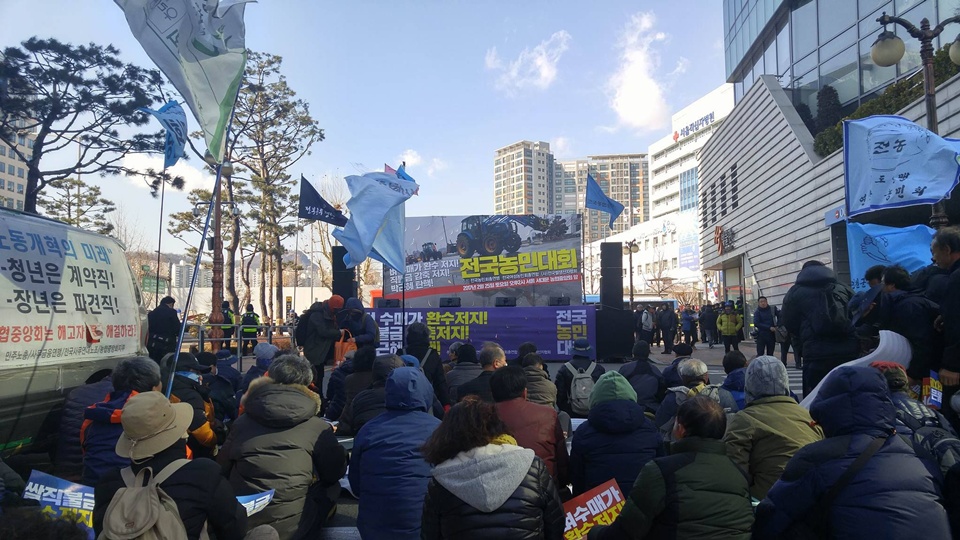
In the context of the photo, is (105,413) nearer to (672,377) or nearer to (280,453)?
(280,453)

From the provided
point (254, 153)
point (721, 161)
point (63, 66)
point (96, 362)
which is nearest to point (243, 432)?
point (96, 362)

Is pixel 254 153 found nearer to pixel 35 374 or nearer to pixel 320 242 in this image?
pixel 320 242

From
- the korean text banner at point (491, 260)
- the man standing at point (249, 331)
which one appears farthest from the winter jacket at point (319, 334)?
the korean text banner at point (491, 260)

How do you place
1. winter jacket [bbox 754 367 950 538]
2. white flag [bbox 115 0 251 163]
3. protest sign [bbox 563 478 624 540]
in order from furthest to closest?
white flag [bbox 115 0 251 163] → protest sign [bbox 563 478 624 540] → winter jacket [bbox 754 367 950 538]

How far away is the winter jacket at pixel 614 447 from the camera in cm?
384

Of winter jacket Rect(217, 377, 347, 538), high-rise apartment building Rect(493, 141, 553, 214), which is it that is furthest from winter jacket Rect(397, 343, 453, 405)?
high-rise apartment building Rect(493, 141, 553, 214)

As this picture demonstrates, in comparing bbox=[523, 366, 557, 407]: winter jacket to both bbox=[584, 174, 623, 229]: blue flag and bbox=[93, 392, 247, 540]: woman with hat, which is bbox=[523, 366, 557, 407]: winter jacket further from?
bbox=[584, 174, 623, 229]: blue flag

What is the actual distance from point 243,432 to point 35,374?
3.05 m

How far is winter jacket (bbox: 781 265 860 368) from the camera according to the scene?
6027 millimetres

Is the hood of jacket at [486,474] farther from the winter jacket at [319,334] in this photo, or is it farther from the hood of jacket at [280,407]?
the winter jacket at [319,334]

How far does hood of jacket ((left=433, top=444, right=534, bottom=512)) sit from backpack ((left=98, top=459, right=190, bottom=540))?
1.04 m

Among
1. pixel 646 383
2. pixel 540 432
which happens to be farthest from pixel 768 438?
pixel 646 383

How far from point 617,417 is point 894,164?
5336 millimetres

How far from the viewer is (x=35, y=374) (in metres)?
5.77
